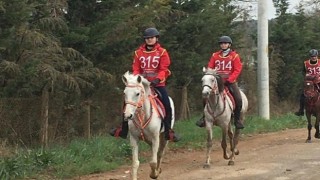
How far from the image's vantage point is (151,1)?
16.1 m

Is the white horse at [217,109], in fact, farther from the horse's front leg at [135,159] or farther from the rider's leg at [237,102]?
the horse's front leg at [135,159]

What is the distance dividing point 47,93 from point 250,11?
19.1 meters

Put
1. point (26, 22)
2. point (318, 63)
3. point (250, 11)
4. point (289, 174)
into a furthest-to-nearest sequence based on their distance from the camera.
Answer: point (250, 11), point (318, 63), point (26, 22), point (289, 174)

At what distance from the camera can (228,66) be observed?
44.8 ft

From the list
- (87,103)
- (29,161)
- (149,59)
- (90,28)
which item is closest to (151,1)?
(90,28)

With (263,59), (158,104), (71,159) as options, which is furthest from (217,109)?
(263,59)

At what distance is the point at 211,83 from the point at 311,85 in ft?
21.8

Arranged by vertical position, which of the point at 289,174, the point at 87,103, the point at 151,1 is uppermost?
the point at 151,1

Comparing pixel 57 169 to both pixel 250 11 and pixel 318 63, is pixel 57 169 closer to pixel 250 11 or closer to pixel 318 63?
pixel 318 63

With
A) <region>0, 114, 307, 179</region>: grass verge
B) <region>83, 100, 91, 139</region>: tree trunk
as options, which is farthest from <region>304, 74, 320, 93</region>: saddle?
<region>83, 100, 91, 139</region>: tree trunk

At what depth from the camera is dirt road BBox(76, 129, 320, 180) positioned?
11.7 meters

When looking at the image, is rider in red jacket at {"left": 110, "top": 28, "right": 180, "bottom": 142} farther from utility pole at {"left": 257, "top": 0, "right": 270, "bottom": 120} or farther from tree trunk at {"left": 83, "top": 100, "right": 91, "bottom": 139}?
utility pole at {"left": 257, "top": 0, "right": 270, "bottom": 120}

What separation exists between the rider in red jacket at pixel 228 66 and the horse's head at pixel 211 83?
0.74 m

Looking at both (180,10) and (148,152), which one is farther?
(180,10)
